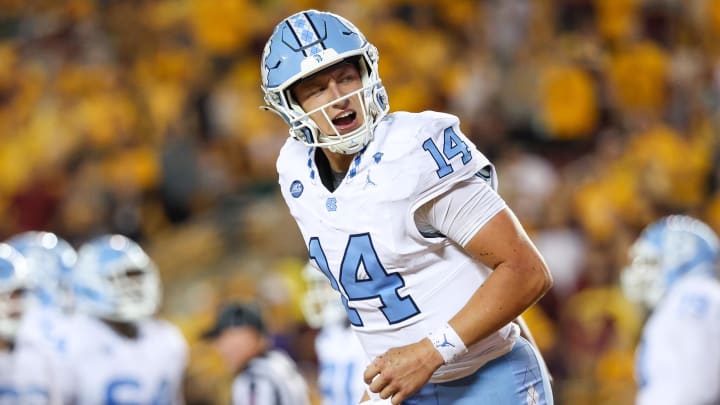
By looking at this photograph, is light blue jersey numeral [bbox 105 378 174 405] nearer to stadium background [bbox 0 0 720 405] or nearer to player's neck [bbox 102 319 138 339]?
player's neck [bbox 102 319 138 339]

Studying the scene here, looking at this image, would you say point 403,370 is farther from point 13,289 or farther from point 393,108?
point 393,108

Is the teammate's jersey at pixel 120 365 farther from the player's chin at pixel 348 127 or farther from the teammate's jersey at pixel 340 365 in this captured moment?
the player's chin at pixel 348 127

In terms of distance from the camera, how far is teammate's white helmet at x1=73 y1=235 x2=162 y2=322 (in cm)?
531

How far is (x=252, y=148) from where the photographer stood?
10078 mm

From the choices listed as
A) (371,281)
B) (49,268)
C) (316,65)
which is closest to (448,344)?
(371,281)

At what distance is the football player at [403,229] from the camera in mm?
2783

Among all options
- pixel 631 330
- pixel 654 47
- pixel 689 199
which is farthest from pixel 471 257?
pixel 654 47

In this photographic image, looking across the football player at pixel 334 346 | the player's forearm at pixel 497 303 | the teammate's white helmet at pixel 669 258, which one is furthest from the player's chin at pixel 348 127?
the teammate's white helmet at pixel 669 258

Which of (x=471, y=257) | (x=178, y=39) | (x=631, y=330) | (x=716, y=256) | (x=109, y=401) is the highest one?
(x=178, y=39)

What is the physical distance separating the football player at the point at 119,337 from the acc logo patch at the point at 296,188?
2296mm

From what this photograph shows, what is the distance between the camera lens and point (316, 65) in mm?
2926

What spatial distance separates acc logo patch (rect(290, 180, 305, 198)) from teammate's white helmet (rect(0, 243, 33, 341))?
9.52 feet

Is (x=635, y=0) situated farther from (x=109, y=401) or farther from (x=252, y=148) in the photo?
(x=109, y=401)

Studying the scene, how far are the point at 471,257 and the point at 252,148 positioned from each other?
725 cm
